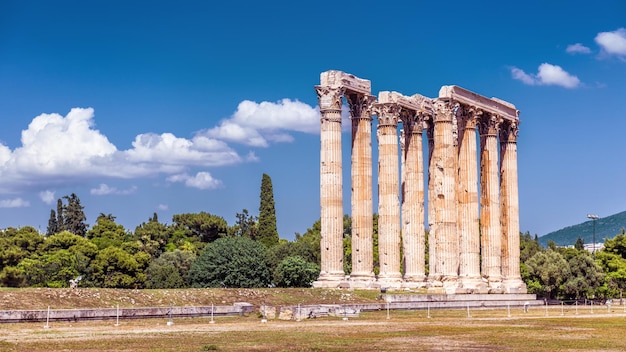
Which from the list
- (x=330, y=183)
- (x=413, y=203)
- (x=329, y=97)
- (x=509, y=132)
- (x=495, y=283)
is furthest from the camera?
(x=509, y=132)

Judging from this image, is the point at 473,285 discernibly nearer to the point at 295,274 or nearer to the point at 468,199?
the point at 468,199

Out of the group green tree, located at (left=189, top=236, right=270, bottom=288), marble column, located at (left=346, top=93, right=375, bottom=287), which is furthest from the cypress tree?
marble column, located at (left=346, top=93, right=375, bottom=287)

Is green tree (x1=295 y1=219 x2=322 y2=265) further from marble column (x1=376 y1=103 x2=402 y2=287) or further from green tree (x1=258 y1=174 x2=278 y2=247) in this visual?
marble column (x1=376 y1=103 x2=402 y2=287)

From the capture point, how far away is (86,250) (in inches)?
4129

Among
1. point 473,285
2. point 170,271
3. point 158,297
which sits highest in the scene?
point 170,271

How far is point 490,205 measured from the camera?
3056 inches

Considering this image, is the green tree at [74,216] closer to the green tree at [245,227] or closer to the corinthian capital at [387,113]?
the green tree at [245,227]

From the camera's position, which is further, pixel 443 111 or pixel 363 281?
pixel 443 111

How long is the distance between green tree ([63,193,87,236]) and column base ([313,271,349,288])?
305 feet

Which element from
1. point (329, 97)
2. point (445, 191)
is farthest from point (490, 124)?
point (329, 97)

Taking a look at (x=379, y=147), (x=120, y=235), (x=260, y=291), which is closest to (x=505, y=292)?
(x=379, y=147)

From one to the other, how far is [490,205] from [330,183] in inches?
766

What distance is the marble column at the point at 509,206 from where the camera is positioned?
79.9 m

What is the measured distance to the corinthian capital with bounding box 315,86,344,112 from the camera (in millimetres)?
63656
